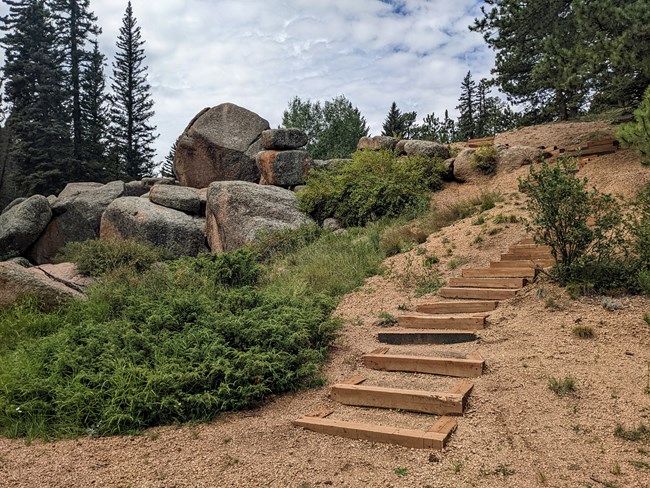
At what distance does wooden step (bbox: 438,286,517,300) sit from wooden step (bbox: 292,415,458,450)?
9.01 feet

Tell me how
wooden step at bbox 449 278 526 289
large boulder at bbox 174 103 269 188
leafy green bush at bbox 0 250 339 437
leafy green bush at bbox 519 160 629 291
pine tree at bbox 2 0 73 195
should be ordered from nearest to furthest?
1. leafy green bush at bbox 0 250 339 437
2. leafy green bush at bbox 519 160 629 291
3. wooden step at bbox 449 278 526 289
4. large boulder at bbox 174 103 269 188
5. pine tree at bbox 2 0 73 195

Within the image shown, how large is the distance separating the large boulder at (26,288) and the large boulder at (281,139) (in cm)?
959

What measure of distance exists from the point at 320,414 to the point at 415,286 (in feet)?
11.8

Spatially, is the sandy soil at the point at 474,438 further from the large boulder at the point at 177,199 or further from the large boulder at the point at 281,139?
the large boulder at the point at 281,139

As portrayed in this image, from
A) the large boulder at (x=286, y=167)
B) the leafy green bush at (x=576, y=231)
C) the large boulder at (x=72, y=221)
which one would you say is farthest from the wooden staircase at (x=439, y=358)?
the large boulder at (x=72, y=221)

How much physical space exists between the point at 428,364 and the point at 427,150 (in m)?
10.4

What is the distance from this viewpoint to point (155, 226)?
42.1ft

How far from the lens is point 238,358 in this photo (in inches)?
163

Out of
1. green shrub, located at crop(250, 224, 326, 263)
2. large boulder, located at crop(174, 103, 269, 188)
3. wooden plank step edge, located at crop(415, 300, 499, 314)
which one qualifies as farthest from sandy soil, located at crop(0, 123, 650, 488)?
large boulder, located at crop(174, 103, 269, 188)

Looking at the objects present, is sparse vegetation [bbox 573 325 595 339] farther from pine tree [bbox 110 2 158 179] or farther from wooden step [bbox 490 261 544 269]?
pine tree [bbox 110 2 158 179]

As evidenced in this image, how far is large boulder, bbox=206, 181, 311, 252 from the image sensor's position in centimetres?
1174

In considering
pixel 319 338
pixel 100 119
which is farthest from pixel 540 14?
pixel 100 119

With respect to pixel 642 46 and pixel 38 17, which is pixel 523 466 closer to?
pixel 642 46

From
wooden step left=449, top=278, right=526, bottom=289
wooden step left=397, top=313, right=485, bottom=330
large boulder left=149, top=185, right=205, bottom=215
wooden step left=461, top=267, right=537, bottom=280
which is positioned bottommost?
wooden step left=397, top=313, right=485, bottom=330
